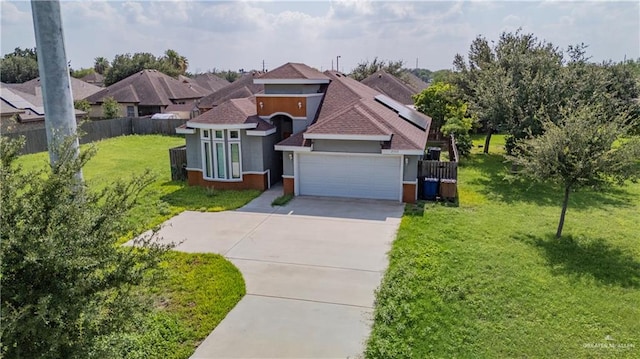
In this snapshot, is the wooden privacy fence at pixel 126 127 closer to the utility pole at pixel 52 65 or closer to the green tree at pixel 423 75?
the utility pole at pixel 52 65

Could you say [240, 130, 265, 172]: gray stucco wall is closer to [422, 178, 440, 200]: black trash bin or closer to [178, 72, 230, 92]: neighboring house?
[422, 178, 440, 200]: black trash bin

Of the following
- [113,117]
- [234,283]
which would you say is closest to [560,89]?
[234,283]

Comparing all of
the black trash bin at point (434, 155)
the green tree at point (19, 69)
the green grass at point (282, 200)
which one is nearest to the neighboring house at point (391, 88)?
the black trash bin at point (434, 155)

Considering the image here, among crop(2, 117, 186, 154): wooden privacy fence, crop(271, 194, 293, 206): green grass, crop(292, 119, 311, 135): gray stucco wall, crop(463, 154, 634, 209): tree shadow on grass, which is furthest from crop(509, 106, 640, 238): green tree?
crop(2, 117, 186, 154): wooden privacy fence

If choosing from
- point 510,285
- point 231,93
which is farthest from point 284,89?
point 231,93

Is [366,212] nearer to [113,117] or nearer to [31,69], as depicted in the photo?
[113,117]

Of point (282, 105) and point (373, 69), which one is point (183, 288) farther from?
point (373, 69)
